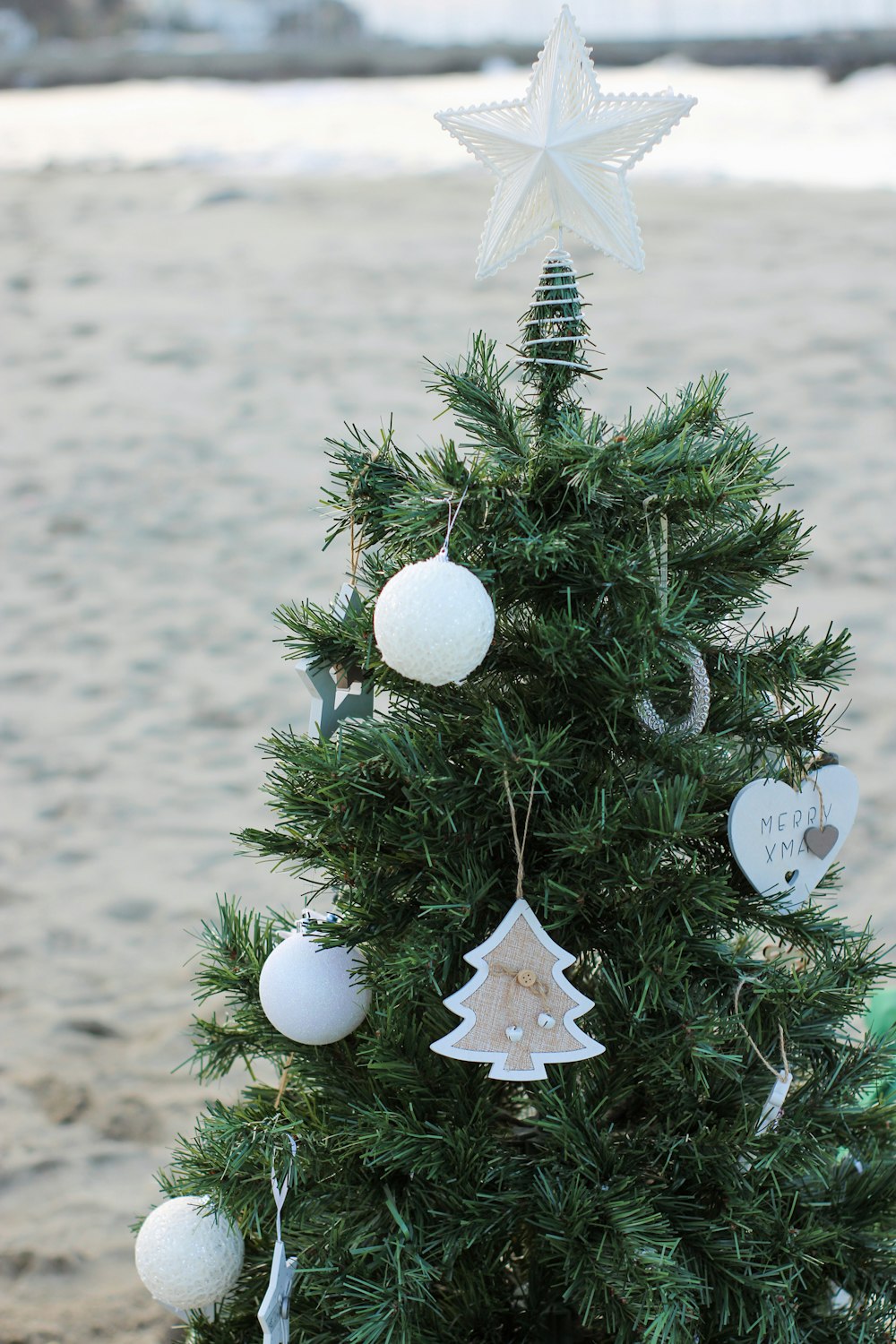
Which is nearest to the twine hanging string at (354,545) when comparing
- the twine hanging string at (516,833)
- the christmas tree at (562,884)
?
the christmas tree at (562,884)

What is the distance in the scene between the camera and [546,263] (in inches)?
27.7

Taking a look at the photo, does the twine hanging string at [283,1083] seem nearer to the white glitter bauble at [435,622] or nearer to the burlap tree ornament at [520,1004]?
the burlap tree ornament at [520,1004]

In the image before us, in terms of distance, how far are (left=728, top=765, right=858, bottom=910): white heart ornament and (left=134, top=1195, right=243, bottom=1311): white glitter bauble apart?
0.41 meters

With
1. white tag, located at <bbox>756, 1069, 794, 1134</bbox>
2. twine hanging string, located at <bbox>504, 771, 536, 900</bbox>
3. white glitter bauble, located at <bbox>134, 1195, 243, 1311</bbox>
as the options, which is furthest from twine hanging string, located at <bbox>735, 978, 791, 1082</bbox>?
white glitter bauble, located at <bbox>134, 1195, 243, 1311</bbox>

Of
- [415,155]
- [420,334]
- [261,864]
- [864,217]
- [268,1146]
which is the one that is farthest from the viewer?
[415,155]

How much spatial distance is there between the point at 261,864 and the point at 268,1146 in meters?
1.39

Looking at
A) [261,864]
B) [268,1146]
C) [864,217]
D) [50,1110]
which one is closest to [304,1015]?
[268,1146]

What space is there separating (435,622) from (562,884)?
17cm

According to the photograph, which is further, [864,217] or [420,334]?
[864,217]

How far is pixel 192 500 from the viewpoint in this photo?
10.9 ft

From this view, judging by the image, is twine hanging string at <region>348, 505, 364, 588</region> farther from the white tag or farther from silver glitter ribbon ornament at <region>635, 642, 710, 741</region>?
the white tag

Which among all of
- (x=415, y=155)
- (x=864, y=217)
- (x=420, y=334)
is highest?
(x=415, y=155)

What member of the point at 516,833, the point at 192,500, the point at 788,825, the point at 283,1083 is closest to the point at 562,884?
the point at 516,833

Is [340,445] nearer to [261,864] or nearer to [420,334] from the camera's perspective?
[261,864]
